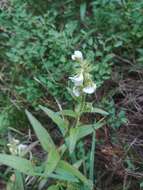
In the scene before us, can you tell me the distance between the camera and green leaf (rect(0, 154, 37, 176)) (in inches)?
81.0

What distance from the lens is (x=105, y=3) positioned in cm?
289

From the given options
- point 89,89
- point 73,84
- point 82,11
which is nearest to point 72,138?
point 89,89

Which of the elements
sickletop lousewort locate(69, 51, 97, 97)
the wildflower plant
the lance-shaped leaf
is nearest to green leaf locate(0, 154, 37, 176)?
the wildflower plant

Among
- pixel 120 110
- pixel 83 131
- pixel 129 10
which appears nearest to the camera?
pixel 83 131

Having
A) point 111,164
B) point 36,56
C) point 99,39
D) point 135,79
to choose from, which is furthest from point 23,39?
point 111,164

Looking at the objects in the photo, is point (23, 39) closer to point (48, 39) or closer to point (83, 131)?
point (48, 39)

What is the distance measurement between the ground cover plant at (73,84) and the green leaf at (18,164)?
13 cm

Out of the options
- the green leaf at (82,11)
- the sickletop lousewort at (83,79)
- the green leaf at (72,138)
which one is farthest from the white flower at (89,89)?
the green leaf at (82,11)

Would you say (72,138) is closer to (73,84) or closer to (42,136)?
(42,136)

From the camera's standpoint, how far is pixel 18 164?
81.9 inches

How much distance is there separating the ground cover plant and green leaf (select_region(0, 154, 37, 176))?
13 centimetres

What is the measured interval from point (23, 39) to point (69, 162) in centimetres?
89

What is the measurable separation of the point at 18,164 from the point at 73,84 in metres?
0.71

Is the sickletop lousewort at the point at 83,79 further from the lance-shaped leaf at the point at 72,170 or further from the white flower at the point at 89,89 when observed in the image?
the lance-shaped leaf at the point at 72,170
